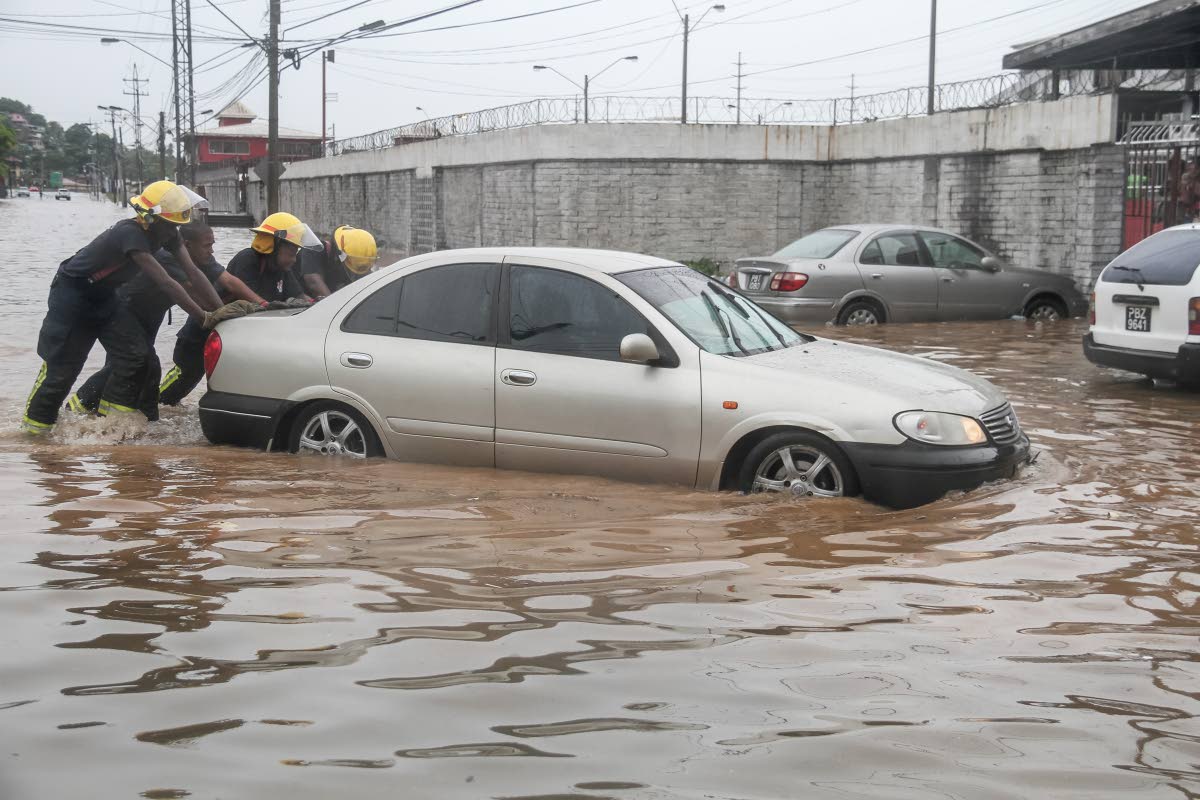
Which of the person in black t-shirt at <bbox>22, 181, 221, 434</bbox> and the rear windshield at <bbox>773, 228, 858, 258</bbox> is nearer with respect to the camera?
the person in black t-shirt at <bbox>22, 181, 221, 434</bbox>

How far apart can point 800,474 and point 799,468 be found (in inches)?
1.5

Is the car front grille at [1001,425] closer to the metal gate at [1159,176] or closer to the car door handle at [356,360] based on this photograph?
the car door handle at [356,360]

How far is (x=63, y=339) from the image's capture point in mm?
8391

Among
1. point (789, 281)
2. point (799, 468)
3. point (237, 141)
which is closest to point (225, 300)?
point (799, 468)

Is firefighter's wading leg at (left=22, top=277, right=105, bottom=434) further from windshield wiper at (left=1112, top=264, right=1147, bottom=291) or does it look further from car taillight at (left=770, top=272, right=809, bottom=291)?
car taillight at (left=770, top=272, right=809, bottom=291)

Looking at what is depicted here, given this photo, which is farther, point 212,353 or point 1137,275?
point 1137,275

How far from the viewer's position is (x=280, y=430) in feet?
24.4

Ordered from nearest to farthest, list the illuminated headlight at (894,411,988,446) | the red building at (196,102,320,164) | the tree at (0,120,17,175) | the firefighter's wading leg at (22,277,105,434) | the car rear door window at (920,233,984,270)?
the illuminated headlight at (894,411,988,446)
the firefighter's wading leg at (22,277,105,434)
the car rear door window at (920,233,984,270)
the red building at (196,102,320,164)
the tree at (0,120,17,175)

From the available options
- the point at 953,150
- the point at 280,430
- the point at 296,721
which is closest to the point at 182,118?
the point at 953,150

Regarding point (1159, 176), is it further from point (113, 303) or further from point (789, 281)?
point (113, 303)

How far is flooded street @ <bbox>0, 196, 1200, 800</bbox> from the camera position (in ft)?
10.6

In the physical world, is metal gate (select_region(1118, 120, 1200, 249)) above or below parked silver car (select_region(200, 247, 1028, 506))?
above

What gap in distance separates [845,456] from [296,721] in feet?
11.2

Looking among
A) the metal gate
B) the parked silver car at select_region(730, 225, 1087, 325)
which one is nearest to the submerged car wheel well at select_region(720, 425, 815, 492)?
the parked silver car at select_region(730, 225, 1087, 325)
